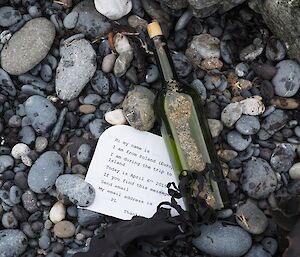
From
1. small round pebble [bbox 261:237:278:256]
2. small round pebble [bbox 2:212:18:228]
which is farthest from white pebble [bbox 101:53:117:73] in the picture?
small round pebble [bbox 261:237:278:256]

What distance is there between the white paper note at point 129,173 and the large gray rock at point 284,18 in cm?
44

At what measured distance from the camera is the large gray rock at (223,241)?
5.75 ft

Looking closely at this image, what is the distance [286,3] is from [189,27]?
0.31m

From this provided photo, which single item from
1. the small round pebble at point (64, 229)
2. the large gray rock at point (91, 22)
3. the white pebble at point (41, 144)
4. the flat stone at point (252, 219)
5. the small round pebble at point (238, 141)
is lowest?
the small round pebble at point (64, 229)

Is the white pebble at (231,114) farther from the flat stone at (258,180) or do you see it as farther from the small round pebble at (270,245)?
the small round pebble at (270,245)

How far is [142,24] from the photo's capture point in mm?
1871

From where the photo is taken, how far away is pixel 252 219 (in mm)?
1792

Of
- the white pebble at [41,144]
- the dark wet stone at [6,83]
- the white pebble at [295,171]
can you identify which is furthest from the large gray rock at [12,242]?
the white pebble at [295,171]

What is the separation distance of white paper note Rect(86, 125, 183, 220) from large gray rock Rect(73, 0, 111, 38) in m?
0.28

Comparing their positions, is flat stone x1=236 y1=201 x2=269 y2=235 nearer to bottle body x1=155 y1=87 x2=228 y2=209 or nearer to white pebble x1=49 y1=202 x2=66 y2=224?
bottle body x1=155 y1=87 x2=228 y2=209

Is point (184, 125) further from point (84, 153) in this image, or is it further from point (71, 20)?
point (71, 20)

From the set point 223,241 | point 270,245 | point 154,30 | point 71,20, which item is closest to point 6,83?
point 71,20

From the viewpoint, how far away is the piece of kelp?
66.8 inches

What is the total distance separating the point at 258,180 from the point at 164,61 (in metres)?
0.41
